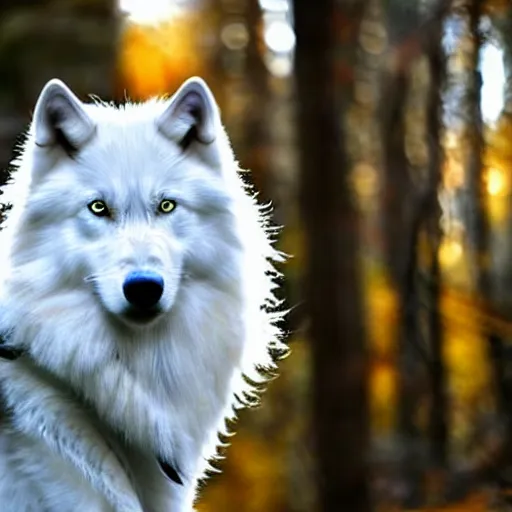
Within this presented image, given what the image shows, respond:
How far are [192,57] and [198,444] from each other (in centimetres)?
1593

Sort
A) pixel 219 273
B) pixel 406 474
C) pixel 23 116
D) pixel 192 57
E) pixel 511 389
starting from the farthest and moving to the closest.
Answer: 1. pixel 192 57
2. pixel 406 474
3. pixel 511 389
4. pixel 23 116
5. pixel 219 273

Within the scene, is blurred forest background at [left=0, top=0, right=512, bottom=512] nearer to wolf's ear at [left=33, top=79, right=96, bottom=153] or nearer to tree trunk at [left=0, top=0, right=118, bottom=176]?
tree trunk at [left=0, top=0, right=118, bottom=176]

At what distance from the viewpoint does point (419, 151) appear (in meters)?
17.7

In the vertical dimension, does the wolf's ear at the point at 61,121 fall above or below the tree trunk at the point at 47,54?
below

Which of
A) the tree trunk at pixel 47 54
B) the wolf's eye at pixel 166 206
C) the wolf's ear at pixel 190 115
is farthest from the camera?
the tree trunk at pixel 47 54

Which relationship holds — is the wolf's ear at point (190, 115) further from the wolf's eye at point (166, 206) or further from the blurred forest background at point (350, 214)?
the blurred forest background at point (350, 214)

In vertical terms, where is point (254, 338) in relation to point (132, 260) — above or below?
below

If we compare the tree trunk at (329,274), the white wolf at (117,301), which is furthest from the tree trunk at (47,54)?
the white wolf at (117,301)

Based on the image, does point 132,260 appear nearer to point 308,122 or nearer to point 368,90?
point 308,122

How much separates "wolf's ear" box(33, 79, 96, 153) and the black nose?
61 centimetres

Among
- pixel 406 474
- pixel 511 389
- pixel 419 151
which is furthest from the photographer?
pixel 419 151

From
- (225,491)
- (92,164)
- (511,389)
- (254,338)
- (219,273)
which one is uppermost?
(92,164)

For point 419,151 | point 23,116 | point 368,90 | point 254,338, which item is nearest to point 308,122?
point 23,116

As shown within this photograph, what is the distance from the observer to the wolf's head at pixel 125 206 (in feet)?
11.2
